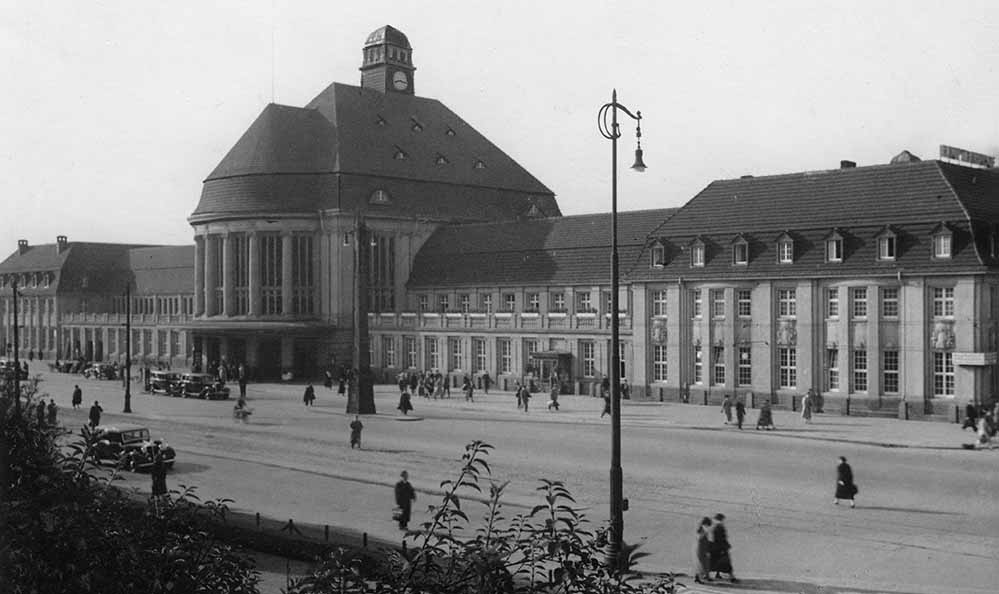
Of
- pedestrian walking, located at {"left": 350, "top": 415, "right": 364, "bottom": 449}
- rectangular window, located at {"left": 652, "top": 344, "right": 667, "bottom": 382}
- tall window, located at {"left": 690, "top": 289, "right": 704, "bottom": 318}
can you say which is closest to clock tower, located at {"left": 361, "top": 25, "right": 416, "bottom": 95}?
rectangular window, located at {"left": 652, "top": 344, "right": 667, "bottom": 382}

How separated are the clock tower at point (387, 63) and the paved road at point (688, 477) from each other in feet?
178

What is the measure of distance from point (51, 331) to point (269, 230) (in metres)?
47.9

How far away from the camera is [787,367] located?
165ft

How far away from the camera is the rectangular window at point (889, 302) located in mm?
46625

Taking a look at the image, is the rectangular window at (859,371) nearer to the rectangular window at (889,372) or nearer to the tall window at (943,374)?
the rectangular window at (889,372)

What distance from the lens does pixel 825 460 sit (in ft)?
110

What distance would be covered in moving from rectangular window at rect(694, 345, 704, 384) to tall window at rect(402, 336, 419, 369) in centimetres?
2500

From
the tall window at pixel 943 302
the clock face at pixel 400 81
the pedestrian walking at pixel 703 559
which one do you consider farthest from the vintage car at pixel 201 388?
the pedestrian walking at pixel 703 559

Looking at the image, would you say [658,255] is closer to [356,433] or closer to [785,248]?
[785,248]

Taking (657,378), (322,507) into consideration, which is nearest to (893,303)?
(657,378)

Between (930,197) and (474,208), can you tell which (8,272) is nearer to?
(474,208)

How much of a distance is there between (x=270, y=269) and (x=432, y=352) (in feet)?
56.4

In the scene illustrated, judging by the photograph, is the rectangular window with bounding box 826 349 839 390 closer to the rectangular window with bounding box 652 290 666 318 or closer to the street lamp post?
the rectangular window with bounding box 652 290 666 318

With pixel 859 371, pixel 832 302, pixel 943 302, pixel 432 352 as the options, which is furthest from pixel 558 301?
pixel 943 302
